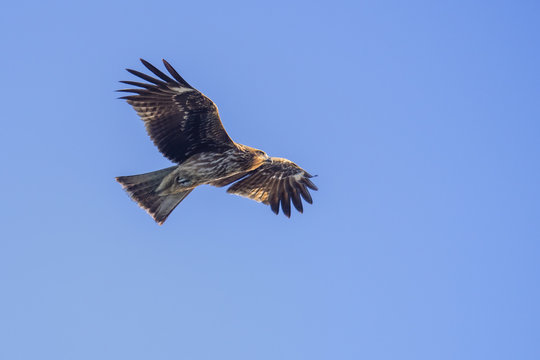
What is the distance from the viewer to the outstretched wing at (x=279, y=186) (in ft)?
50.0

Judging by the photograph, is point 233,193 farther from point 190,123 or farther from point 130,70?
point 130,70

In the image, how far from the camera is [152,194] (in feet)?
45.2


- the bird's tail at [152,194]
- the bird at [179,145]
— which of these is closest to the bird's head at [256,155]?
the bird at [179,145]

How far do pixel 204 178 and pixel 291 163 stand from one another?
212 cm

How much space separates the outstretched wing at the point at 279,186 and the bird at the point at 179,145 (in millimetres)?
789

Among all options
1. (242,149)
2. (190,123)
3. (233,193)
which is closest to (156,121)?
(190,123)

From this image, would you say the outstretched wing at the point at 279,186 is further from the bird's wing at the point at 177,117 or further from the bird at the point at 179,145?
the bird's wing at the point at 177,117

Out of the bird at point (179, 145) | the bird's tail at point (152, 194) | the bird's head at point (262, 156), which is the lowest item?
the bird's tail at point (152, 194)

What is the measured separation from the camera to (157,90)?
1298cm

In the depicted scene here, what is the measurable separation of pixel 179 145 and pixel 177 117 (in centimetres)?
51

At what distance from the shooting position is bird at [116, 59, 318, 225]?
13.0 meters

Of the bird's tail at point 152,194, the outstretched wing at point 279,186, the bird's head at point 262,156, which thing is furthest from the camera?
the outstretched wing at point 279,186

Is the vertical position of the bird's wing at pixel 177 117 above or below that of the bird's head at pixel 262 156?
below

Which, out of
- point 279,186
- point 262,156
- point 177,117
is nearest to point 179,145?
point 177,117
